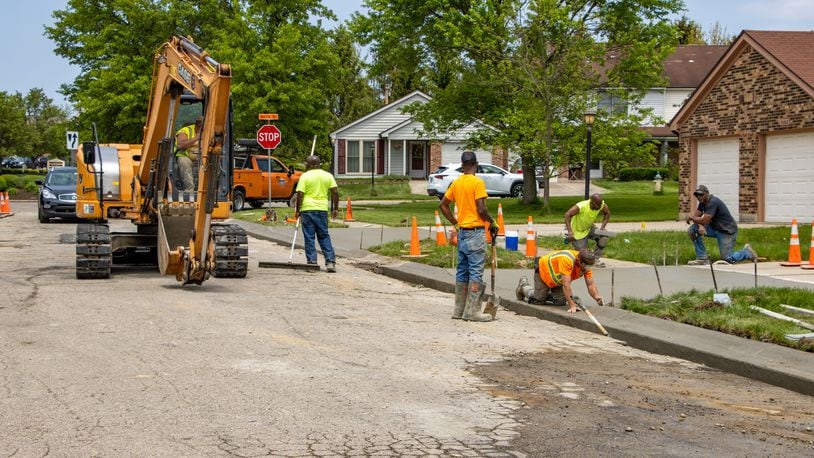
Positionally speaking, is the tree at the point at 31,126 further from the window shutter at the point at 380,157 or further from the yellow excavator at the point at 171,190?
the yellow excavator at the point at 171,190

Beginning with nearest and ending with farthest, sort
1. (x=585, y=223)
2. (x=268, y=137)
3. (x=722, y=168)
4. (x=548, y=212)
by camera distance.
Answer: (x=585, y=223) < (x=268, y=137) < (x=722, y=168) < (x=548, y=212)

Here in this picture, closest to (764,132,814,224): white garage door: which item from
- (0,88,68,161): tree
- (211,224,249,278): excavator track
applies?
(211,224,249,278): excavator track

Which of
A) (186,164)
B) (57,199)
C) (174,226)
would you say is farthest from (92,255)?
(57,199)

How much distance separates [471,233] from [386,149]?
1760 inches

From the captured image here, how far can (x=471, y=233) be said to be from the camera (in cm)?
1080

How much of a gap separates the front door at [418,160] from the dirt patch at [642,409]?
4725cm

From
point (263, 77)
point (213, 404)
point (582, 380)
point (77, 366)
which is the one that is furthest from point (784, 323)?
point (263, 77)

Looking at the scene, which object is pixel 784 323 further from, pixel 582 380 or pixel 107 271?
pixel 107 271

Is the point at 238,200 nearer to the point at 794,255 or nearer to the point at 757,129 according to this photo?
the point at 757,129

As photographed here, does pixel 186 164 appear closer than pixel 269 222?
Yes

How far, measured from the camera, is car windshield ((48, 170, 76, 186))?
2859 cm

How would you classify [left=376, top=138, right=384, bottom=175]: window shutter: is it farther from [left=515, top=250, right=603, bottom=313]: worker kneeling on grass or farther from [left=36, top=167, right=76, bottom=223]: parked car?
[left=515, top=250, right=603, bottom=313]: worker kneeling on grass

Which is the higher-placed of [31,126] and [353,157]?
[31,126]

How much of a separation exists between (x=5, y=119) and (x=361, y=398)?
68791mm
